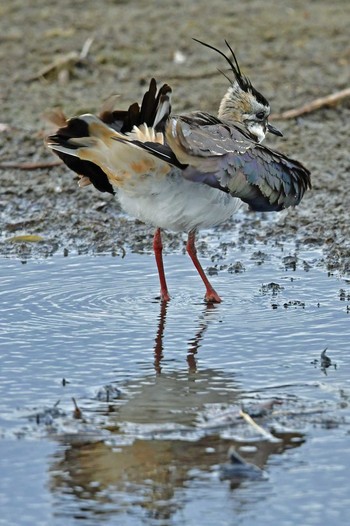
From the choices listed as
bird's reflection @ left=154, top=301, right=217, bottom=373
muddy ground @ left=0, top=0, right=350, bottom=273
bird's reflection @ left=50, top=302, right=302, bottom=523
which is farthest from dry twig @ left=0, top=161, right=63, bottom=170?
bird's reflection @ left=50, top=302, right=302, bottom=523

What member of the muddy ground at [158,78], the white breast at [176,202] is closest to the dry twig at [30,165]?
the muddy ground at [158,78]

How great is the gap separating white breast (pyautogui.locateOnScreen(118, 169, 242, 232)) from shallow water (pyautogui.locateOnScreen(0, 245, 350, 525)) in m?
0.49

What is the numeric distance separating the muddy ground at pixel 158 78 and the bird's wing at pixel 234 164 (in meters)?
0.74

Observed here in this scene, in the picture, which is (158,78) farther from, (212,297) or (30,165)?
(212,297)

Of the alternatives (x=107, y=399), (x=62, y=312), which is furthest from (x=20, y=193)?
(x=107, y=399)

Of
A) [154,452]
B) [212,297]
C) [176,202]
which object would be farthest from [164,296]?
[154,452]

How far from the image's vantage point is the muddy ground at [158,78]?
8.40m

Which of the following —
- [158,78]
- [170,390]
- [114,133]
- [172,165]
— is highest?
[158,78]

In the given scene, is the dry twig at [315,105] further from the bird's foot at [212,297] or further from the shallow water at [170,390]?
the bird's foot at [212,297]

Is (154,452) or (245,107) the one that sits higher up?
(245,107)

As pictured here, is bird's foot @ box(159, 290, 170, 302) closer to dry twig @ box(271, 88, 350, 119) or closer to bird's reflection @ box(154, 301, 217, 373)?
bird's reflection @ box(154, 301, 217, 373)

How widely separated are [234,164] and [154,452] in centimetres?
221

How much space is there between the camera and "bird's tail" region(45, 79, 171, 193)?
243 inches

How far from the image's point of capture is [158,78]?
12305mm
